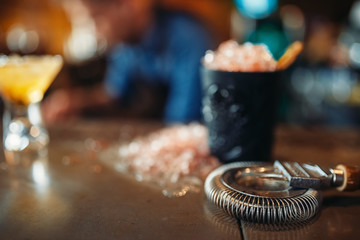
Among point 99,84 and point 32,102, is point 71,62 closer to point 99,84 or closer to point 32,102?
point 99,84

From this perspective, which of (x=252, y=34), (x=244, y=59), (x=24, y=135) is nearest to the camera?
(x=244, y=59)

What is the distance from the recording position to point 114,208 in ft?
2.07

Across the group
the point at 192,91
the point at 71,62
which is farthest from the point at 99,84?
the point at 192,91

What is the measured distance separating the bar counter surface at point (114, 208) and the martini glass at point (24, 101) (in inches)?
2.1

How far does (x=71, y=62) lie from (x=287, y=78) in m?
2.82

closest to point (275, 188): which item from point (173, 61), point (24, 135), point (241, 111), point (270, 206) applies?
point (270, 206)

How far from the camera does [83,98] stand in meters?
2.11

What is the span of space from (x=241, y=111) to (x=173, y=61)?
1.36m

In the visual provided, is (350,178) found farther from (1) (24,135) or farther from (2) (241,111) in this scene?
(1) (24,135)

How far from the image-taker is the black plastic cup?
762mm

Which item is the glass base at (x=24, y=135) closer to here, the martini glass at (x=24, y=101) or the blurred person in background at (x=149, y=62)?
the martini glass at (x=24, y=101)

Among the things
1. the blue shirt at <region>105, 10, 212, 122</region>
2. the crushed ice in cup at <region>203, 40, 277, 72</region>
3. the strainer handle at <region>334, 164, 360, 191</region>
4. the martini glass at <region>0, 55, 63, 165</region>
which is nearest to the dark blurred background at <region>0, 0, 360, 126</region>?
the blue shirt at <region>105, 10, 212, 122</region>

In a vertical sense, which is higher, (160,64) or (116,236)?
(160,64)

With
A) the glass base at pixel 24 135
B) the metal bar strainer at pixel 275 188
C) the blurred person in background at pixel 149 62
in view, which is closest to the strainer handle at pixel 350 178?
the metal bar strainer at pixel 275 188
